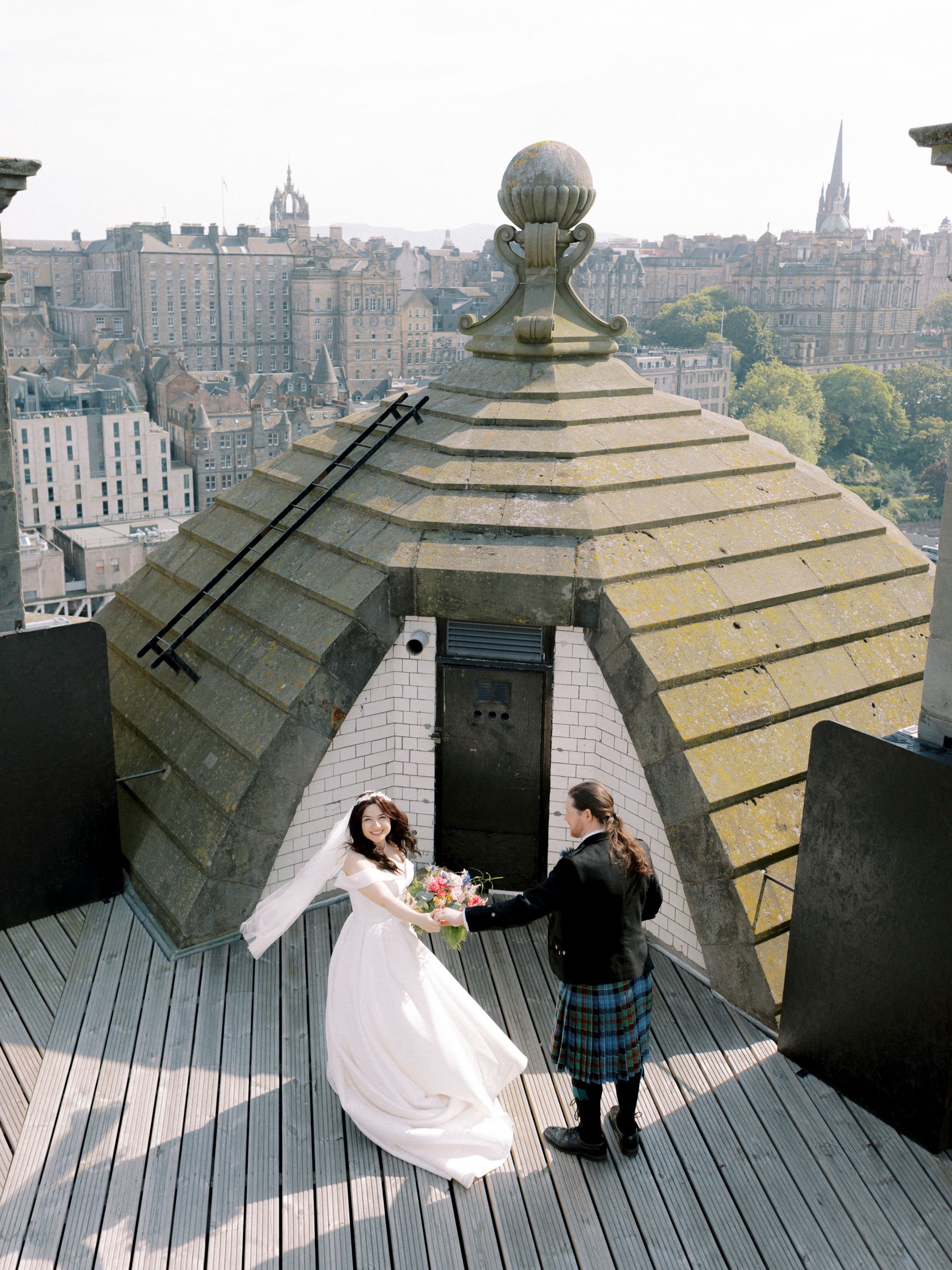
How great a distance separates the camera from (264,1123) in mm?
6277

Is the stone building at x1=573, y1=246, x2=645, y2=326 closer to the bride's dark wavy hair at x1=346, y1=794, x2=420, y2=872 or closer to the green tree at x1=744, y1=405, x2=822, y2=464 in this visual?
the green tree at x1=744, y1=405, x2=822, y2=464

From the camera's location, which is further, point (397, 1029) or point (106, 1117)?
point (106, 1117)

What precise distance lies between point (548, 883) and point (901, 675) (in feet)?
14.3

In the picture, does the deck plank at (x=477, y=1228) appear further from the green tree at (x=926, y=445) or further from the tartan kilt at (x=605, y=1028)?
the green tree at (x=926, y=445)

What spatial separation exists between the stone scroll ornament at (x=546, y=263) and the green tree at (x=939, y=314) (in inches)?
6863

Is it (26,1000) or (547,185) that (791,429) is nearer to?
(547,185)

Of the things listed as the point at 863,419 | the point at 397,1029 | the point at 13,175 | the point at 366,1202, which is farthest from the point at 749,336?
the point at 366,1202

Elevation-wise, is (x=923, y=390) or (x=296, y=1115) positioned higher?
(x=296, y=1115)

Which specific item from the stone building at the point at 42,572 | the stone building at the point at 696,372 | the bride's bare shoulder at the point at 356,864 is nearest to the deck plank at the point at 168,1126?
the bride's bare shoulder at the point at 356,864

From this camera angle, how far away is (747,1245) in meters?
5.53

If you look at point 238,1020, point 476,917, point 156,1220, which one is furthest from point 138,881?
point 476,917

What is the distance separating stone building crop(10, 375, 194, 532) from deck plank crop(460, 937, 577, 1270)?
303 feet

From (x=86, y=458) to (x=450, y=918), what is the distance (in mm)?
97432

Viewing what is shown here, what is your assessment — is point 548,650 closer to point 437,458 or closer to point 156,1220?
point 437,458
